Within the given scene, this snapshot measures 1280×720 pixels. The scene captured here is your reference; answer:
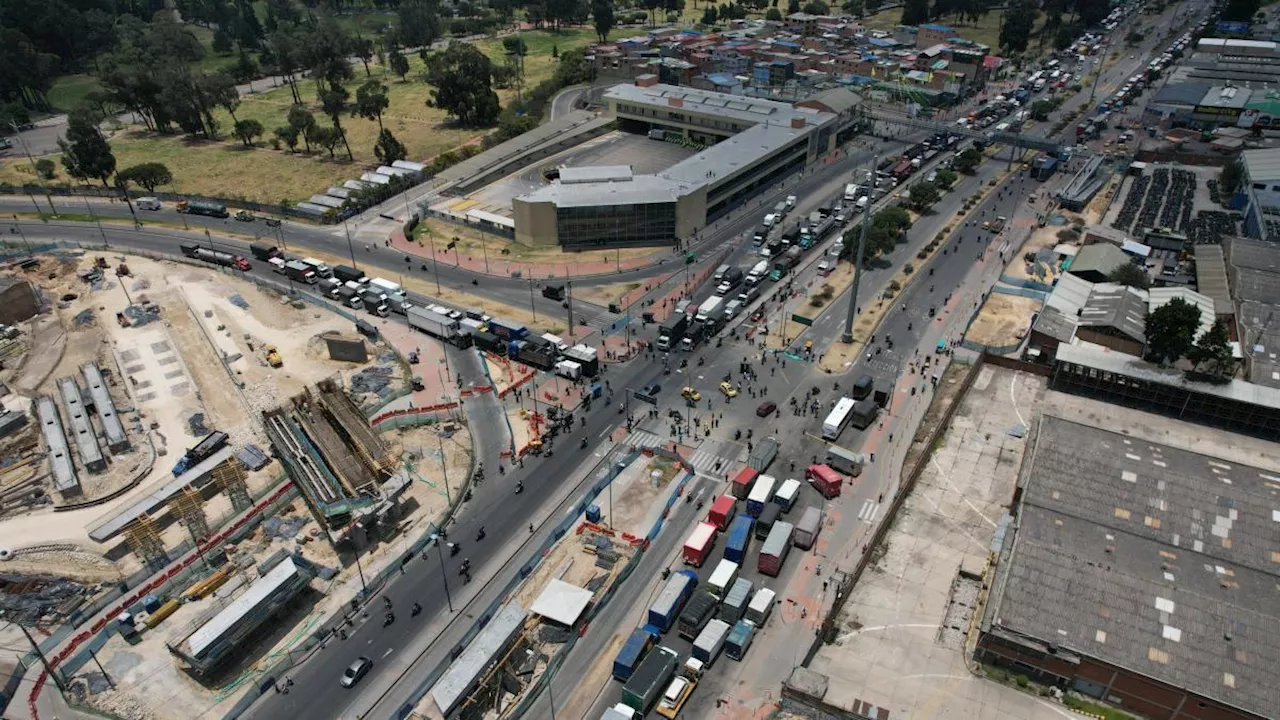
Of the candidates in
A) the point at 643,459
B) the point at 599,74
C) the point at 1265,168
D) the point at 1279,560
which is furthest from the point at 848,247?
the point at 599,74

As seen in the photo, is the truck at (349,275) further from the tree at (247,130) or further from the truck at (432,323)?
the tree at (247,130)

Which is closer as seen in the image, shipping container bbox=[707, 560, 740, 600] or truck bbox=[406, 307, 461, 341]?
shipping container bbox=[707, 560, 740, 600]

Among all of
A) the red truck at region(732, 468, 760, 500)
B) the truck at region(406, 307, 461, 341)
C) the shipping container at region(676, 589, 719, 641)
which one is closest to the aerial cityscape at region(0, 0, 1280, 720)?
the shipping container at region(676, 589, 719, 641)

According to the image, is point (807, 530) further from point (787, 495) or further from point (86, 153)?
point (86, 153)

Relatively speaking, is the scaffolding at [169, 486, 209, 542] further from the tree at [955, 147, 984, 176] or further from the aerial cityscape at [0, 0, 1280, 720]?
the tree at [955, 147, 984, 176]

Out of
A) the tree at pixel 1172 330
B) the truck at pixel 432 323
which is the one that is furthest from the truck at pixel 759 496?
the tree at pixel 1172 330

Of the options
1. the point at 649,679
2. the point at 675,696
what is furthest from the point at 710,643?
the point at 649,679

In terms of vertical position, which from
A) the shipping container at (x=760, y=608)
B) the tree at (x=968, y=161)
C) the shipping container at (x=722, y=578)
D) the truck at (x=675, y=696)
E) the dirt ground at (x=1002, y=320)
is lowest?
the truck at (x=675, y=696)
